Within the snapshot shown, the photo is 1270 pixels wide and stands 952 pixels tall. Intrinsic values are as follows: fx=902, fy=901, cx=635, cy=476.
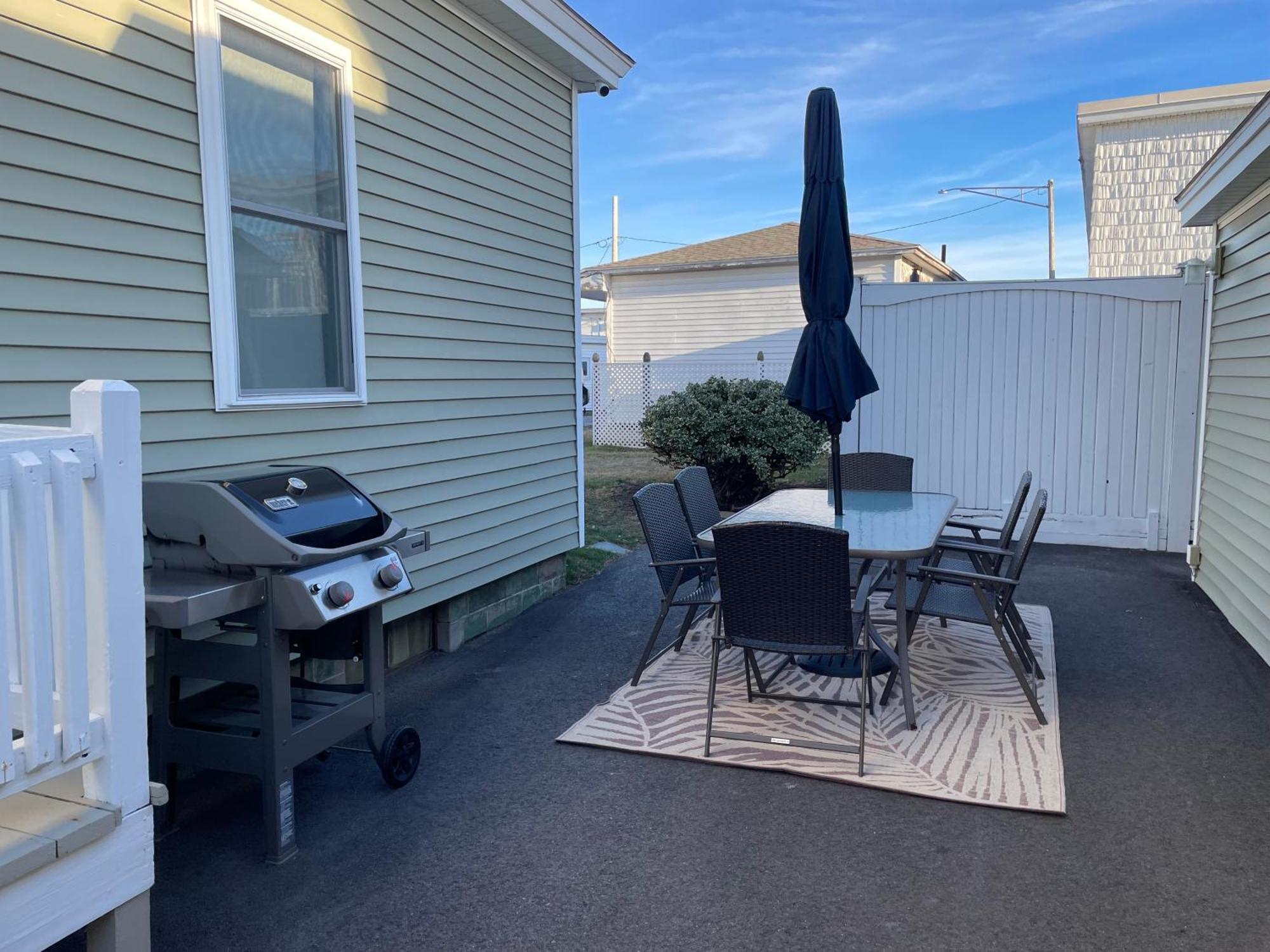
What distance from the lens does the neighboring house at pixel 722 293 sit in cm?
1636

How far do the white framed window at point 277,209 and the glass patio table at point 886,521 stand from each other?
1960 mm

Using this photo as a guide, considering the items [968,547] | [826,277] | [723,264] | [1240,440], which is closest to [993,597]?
[968,547]

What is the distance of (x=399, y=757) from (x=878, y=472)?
3.73m

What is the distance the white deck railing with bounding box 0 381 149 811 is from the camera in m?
1.78

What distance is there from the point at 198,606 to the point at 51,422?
947 millimetres

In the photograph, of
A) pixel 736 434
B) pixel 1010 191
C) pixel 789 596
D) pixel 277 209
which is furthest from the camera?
pixel 1010 191

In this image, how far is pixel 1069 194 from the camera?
26656mm

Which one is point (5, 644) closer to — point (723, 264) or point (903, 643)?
point (903, 643)

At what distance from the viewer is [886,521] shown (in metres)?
Result: 4.46

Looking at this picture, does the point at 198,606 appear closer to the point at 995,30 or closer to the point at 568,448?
the point at 568,448

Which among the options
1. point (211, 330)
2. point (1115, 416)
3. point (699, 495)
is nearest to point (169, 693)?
point (211, 330)

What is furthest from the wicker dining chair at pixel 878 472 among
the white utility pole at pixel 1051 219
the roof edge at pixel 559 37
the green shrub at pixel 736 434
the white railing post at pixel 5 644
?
the white utility pole at pixel 1051 219

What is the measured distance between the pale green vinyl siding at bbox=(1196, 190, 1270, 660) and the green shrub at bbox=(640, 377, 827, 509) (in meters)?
3.72

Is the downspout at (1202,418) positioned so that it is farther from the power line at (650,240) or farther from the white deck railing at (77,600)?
the power line at (650,240)
